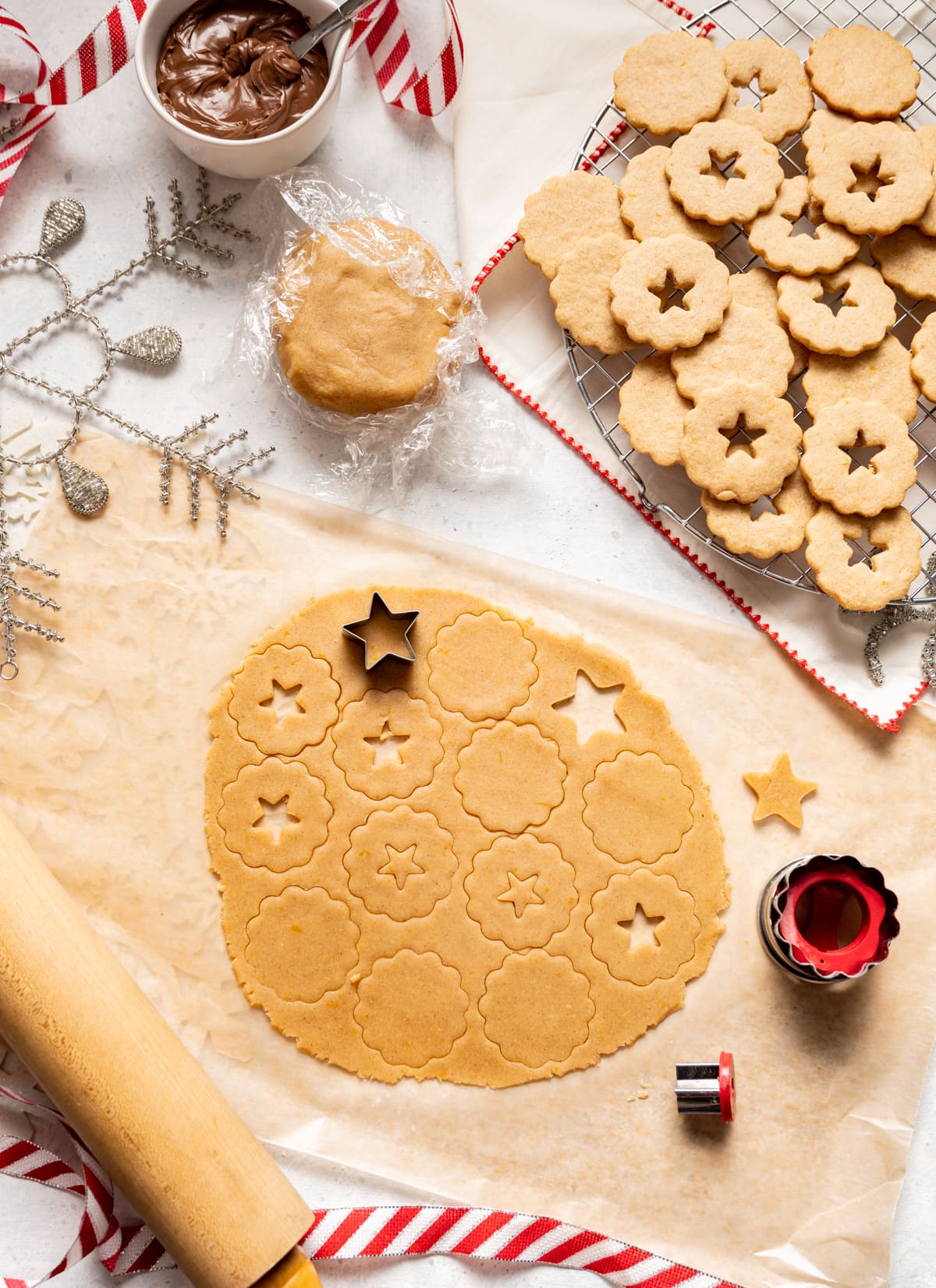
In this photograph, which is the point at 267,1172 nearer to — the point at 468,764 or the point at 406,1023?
the point at 406,1023

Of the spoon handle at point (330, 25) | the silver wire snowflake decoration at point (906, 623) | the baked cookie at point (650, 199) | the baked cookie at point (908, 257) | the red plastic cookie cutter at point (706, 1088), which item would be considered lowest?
the red plastic cookie cutter at point (706, 1088)

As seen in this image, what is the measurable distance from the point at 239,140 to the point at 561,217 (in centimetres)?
52

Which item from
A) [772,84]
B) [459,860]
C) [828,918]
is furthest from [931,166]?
[459,860]

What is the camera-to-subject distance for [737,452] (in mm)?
1575

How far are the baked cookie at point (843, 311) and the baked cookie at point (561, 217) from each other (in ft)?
1.04

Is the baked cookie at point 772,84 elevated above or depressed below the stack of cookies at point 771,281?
above

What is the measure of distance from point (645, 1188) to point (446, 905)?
56cm

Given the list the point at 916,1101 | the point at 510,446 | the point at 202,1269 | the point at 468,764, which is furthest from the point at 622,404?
the point at 202,1269

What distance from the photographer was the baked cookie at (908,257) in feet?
5.23

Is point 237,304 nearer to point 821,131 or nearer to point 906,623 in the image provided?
point 821,131

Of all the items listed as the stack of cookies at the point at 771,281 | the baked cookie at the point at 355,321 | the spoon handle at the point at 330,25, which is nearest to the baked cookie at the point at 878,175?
the stack of cookies at the point at 771,281

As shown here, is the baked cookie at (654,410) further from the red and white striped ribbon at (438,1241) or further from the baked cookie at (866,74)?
the red and white striped ribbon at (438,1241)

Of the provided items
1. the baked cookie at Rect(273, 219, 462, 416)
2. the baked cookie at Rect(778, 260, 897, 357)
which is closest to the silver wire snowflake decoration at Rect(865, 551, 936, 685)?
the baked cookie at Rect(778, 260, 897, 357)

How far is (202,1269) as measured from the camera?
1.36 m
